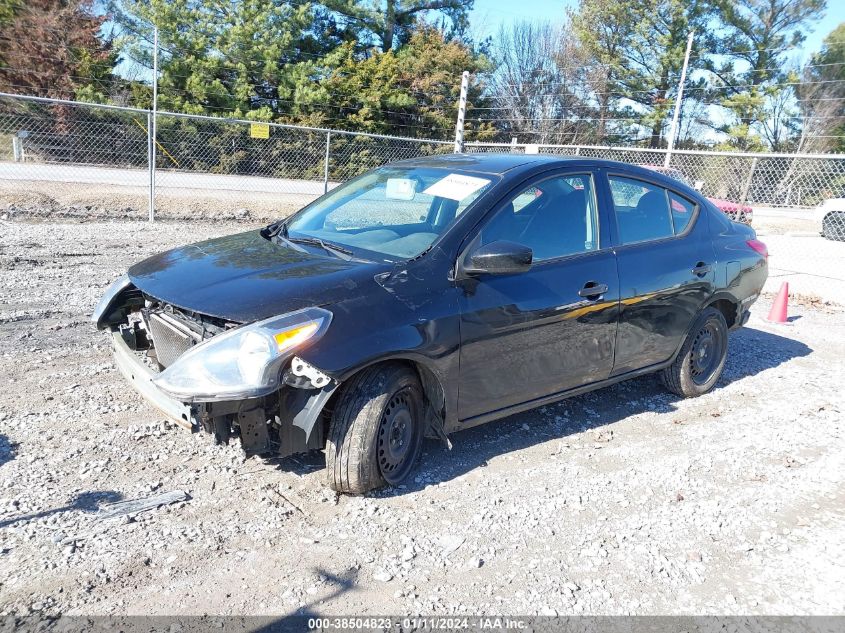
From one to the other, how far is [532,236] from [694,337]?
192 centimetres

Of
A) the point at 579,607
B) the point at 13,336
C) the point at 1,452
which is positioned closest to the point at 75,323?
the point at 13,336

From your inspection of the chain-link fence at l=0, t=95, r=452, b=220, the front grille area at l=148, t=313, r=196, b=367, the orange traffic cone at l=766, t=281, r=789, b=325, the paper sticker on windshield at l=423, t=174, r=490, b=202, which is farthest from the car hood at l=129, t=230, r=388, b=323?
the chain-link fence at l=0, t=95, r=452, b=220

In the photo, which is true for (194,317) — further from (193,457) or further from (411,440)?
(411,440)

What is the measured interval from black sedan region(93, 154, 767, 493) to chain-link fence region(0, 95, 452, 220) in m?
10.5

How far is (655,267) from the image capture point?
15.0 feet

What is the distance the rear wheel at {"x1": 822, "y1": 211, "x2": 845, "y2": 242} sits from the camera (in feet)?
58.0

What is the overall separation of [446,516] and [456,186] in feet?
6.39

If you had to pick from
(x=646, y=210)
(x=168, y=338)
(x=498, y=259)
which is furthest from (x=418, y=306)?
(x=646, y=210)

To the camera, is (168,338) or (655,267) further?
(655,267)

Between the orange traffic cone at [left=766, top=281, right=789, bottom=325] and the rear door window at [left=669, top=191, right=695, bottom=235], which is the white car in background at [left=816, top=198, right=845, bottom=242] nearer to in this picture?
the orange traffic cone at [left=766, top=281, right=789, bottom=325]

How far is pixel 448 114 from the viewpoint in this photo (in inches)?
1212

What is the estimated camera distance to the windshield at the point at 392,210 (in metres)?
3.84

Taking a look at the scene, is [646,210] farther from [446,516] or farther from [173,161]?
[173,161]

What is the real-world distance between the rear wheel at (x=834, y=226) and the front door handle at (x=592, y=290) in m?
16.8
